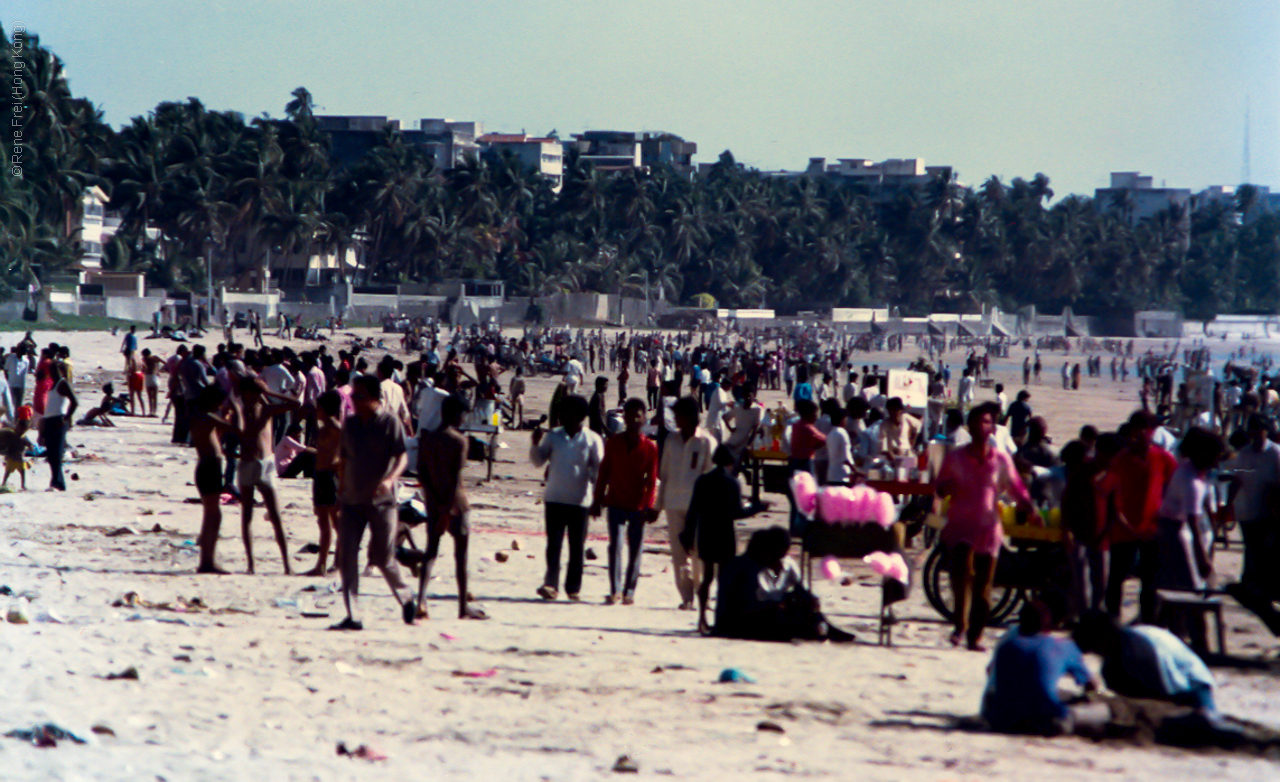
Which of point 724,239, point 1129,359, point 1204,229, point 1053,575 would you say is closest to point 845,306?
point 724,239

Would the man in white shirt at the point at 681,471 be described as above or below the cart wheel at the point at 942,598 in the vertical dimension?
above

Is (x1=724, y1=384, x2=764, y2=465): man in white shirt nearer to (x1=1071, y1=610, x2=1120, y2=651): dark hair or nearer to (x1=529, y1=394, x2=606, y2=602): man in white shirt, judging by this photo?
(x1=529, y1=394, x2=606, y2=602): man in white shirt

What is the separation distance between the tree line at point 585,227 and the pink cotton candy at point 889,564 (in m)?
48.0

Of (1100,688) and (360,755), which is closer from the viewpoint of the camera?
(360,755)

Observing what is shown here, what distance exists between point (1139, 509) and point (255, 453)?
5.60 m

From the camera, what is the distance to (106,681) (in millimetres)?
6590

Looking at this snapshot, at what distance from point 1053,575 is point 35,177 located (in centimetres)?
6786

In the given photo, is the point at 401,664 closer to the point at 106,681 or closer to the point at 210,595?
the point at 106,681

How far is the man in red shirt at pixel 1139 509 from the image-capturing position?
25.6 feet

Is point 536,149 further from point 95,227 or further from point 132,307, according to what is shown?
point 132,307

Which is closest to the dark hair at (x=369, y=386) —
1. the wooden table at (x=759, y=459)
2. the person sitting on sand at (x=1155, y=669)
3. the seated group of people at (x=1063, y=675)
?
the seated group of people at (x=1063, y=675)

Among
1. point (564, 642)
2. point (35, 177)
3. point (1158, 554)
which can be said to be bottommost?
point (564, 642)

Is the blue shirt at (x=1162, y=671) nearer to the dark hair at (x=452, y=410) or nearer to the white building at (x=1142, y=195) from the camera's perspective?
the dark hair at (x=452, y=410)

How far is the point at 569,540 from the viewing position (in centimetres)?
925
